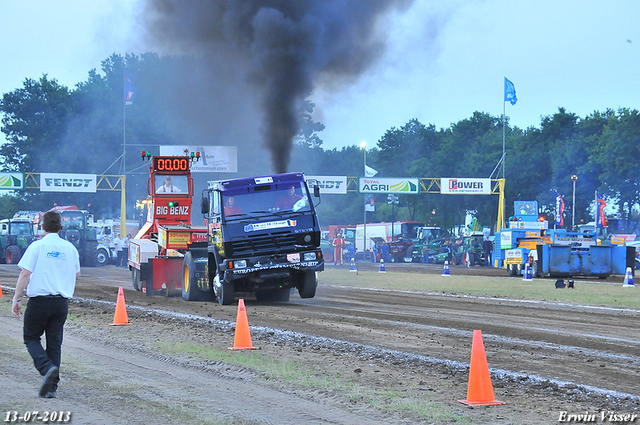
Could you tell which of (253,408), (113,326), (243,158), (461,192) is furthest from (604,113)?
(253,408)

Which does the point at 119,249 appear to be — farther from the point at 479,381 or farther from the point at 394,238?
the point at 479,381

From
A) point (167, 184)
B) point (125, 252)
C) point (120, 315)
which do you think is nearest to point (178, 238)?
point (167, 184)

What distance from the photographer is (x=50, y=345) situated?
6.96 meters

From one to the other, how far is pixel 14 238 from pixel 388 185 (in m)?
23.1

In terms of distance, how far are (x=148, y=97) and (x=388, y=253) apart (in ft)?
86.3

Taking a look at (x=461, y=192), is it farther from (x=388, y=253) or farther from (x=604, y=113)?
(x=604, y=113)

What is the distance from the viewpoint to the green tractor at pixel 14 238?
130 ft

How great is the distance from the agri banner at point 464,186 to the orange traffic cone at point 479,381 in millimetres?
43338

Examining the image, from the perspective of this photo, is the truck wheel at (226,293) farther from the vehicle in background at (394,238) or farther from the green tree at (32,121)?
the green tree at (32,121)

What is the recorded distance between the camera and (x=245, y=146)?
171 feet

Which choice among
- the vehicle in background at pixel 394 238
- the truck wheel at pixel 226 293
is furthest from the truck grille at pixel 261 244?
the vehicle in background at pixel 394 238

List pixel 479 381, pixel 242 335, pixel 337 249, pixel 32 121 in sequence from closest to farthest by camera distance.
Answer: pixel 479 381
pixel 242 335
pixel 337 249
pixel 32 121

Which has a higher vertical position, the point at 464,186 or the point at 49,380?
the point at 464,186

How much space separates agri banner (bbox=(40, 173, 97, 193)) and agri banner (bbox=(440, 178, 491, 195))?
909 inches
